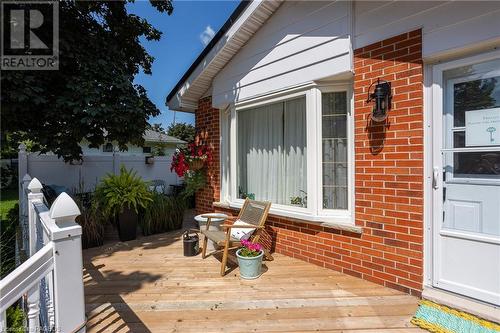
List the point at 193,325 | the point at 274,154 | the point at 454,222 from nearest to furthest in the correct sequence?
1. the point at 193,325
2. the point at 454,222
3. the point at 274,154

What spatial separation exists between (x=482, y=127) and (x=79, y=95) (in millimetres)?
4972

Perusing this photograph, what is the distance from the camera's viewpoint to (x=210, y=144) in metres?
5.71

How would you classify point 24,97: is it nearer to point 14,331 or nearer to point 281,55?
point 14,331

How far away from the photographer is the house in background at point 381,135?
2625mm

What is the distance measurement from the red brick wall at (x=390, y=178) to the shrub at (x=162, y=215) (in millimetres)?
3447

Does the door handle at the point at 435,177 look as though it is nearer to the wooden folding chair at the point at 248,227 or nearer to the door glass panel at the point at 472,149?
the door glass panel at the point at 472,149

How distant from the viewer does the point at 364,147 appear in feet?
11.0

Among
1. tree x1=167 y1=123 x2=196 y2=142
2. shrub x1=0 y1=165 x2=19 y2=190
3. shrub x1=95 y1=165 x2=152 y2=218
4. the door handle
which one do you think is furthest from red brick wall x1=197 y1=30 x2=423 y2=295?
tree x1=167 y1=123 x2=196 y2=142

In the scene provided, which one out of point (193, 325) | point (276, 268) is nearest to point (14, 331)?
point (193, 325)

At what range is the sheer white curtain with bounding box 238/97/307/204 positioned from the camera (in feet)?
13.8

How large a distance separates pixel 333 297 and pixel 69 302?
2375mm

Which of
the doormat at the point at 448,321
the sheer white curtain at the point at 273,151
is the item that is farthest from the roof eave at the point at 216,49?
the doormat at the point at 448,321

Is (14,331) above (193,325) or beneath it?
above

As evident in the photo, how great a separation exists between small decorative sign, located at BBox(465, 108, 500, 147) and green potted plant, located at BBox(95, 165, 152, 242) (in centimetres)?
480
